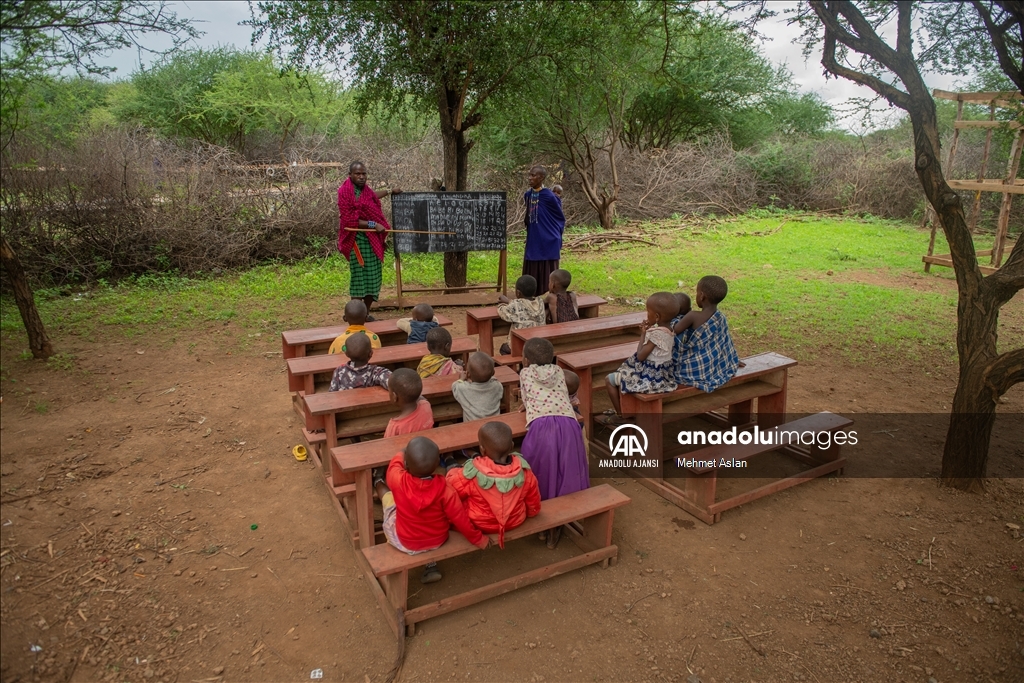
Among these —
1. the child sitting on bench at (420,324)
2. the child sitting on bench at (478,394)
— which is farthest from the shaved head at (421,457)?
the child sitting on bench at (420,324)

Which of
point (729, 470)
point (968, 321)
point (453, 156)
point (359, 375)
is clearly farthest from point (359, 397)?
point (453, 156)

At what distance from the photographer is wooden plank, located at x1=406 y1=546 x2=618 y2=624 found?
320cm

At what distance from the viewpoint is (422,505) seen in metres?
3.04

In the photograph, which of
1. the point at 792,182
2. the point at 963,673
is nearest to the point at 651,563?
the point at 963,673

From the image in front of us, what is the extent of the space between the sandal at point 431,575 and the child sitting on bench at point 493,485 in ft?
1.70

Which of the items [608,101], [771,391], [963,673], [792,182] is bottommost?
[963,673]

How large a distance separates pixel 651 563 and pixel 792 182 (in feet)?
61.5

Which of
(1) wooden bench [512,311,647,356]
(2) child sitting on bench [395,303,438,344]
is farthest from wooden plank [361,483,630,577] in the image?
(2) child sitting on bench [395,303,438,344]

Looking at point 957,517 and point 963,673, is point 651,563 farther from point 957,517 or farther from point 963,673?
point 957,517

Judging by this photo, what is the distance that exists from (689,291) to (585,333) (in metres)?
4.47

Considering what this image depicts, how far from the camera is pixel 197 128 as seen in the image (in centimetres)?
2297

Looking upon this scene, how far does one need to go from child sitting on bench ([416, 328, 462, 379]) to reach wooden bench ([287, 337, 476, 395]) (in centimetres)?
49

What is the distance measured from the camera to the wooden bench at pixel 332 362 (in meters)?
4.90

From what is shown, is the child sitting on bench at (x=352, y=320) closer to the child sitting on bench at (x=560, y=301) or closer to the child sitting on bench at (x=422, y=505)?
the child sitting on bench at (x=560, y=301)
